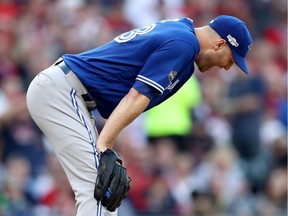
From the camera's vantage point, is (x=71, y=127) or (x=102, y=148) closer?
(x=102, y=148)

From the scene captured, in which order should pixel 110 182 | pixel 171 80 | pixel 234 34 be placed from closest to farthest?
pixel 110 182 < pixel 171 80 < pixel 234 34

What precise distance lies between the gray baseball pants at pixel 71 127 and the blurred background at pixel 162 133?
2.92 meters

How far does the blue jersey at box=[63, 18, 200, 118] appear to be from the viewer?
6531mm

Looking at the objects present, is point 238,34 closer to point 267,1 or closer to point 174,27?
point 174,27

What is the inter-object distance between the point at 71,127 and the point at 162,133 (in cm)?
499

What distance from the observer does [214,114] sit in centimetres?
1234

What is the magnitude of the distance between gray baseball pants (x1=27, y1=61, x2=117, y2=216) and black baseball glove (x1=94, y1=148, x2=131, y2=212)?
0.20ft

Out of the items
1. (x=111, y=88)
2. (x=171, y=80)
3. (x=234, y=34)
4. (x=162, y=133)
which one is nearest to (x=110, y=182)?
(x=111, y=88)

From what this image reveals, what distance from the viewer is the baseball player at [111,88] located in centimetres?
650

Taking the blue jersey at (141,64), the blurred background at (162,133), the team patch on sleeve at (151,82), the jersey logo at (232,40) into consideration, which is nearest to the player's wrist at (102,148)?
the blue jersey at (141,64)

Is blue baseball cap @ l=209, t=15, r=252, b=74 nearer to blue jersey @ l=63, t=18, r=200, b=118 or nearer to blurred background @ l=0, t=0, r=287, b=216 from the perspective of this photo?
blue jersey @ l=63, t=18, r=200, b=118

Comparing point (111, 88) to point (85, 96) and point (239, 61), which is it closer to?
point (85, 96)

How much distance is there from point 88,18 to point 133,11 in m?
1.06

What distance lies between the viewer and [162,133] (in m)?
11.6
